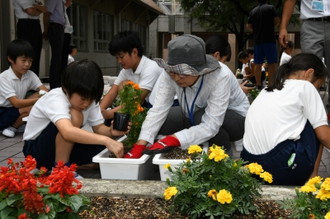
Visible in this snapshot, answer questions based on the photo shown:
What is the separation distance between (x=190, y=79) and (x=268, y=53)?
5676mm

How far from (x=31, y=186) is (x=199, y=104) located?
193 cm

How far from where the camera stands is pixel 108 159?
2.87m

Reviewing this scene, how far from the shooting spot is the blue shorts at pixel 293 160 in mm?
2732

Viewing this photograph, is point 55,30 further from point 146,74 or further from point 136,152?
point 136,152

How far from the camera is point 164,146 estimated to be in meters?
2.94

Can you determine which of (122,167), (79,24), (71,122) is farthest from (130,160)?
(79,24)

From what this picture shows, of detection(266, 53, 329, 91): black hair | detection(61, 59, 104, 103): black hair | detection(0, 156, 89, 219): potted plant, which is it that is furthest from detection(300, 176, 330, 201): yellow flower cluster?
detection(61, 59, 104, 103): black hair

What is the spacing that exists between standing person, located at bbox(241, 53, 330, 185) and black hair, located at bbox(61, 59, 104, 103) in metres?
0.99

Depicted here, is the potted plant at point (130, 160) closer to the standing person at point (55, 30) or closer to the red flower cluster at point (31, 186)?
the red flower cluster at point (31, 186)

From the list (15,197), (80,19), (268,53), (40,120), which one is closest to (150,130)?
(40,120)

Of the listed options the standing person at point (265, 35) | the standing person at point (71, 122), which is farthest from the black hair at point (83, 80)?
the standing person at point (265, 35)

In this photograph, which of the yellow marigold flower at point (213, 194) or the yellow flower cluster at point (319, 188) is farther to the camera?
the yellow marigold flower at point (213, 194)

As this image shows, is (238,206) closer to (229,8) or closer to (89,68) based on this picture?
(89,68)

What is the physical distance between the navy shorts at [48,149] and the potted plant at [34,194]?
4.55 feet
